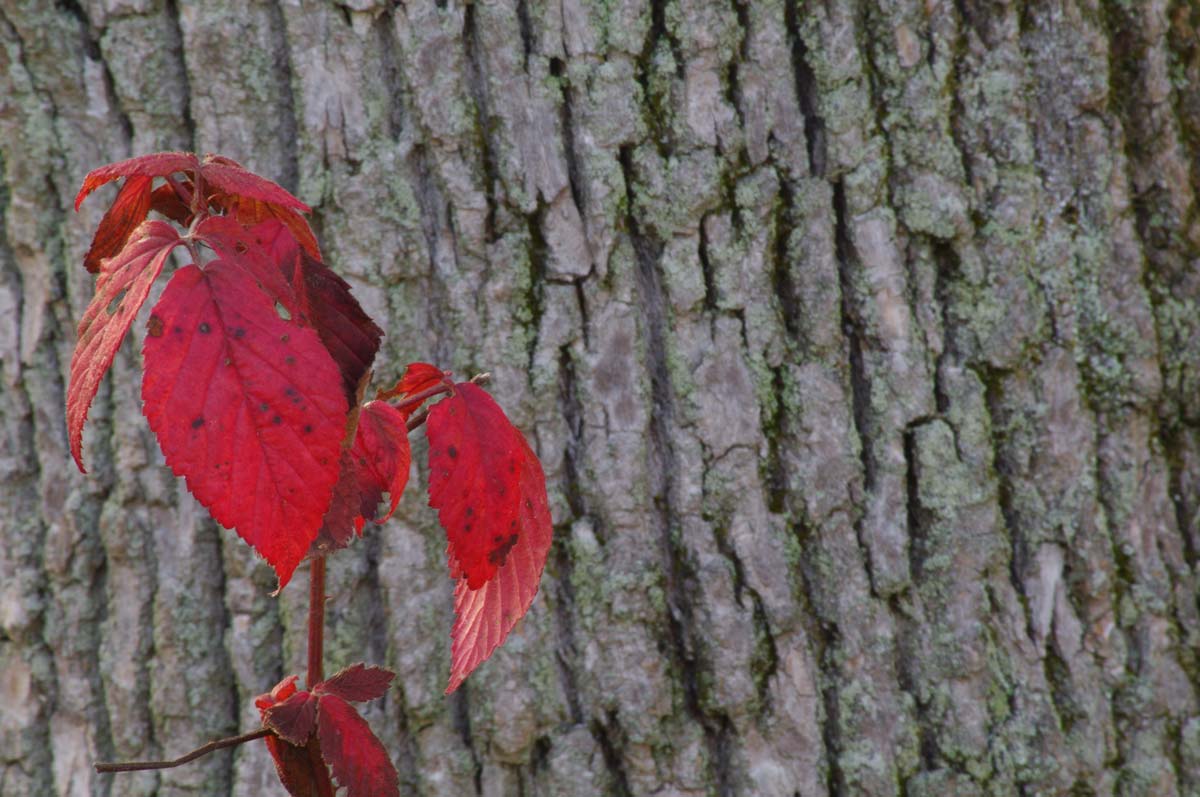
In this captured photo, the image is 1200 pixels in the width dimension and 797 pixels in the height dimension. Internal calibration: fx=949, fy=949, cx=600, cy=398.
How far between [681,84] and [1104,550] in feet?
2.89

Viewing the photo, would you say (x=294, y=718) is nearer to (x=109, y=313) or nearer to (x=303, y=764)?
(x=303, y=764)

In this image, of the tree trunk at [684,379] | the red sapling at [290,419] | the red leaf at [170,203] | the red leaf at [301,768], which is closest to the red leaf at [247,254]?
the red sapling at [290,419]

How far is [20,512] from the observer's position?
1354mm

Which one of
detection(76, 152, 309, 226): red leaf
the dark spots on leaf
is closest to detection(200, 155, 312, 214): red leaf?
detection(76, 152, 309, 226): red leaf

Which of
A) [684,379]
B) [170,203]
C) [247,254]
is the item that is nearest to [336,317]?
[247,254]

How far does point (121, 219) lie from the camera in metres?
0.76

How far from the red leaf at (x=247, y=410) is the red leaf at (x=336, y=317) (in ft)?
0.18

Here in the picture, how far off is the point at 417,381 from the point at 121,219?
27 cm

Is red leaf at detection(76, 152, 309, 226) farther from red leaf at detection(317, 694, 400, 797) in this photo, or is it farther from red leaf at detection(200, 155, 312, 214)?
red leaf at detection(317, 694, 400, 797)

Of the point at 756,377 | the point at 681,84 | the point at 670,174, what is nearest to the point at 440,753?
the point at 756,377

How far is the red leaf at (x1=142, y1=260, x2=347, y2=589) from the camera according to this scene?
590mm

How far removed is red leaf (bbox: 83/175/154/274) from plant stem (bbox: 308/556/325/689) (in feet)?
0.97

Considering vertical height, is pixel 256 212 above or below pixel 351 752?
above

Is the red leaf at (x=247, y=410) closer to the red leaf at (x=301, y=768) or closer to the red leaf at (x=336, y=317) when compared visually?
the red leaf at (x=336, y=317)
